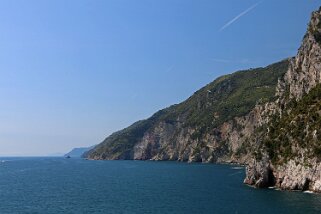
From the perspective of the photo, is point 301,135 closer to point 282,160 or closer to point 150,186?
point 282,160

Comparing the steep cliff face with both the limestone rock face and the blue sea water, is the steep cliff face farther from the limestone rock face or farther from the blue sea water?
the blue sea water

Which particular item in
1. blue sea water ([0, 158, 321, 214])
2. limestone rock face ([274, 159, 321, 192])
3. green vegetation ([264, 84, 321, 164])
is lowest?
blue sea water ([0, 158, 321, 214])

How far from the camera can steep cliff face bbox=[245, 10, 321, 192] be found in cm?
11256

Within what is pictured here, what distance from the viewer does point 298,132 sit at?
12450cm

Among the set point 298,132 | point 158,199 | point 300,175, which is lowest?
point 158,199

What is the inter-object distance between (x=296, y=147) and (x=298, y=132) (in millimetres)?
5360

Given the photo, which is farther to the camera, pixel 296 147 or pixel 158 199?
pixel 296 147

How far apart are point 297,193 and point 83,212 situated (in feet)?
174

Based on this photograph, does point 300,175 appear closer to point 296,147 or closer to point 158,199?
point 296,147

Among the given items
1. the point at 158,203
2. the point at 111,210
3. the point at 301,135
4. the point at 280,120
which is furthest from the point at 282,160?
the point at 111,210

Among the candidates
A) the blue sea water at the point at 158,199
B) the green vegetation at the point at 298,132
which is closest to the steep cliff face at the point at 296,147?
the green vegetation at the point at 298,132

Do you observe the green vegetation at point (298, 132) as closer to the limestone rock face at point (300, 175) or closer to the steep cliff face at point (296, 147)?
the steep cliff face at point (296, 147)

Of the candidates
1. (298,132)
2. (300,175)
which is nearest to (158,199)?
(300,175)

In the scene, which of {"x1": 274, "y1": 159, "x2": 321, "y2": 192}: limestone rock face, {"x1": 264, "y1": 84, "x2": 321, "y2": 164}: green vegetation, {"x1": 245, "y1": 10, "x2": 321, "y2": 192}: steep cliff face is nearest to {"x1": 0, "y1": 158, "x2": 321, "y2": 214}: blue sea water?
{"x1": 274, "y1": 159, "x2": 321, "y2": 192}: limestone rock face
